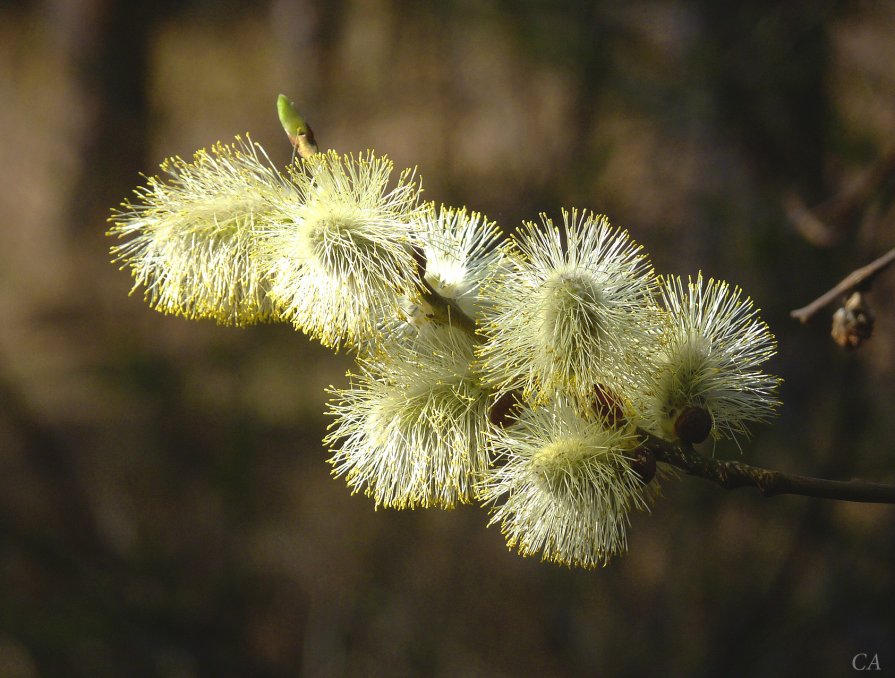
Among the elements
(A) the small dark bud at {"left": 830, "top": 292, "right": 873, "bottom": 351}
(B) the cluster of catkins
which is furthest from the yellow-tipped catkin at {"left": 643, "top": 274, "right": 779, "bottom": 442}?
(A) the small dark bud at {"left": 830, "top": 292, "right": 873, "bottom": 351}

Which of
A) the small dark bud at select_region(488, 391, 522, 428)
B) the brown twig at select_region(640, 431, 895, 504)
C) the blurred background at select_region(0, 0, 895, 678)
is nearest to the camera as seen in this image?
the brown twig at select_region(640, 431, 895, 504)

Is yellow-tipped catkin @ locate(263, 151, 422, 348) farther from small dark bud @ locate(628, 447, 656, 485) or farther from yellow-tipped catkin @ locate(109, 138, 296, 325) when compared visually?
small dark bud @ locate(628, 447, 656, 485)

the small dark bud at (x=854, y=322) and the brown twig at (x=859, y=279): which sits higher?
the brown twig at (x=859, y=279)

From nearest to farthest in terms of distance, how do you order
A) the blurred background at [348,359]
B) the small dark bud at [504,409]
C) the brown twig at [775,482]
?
1. the brown twig at [775,482]
2. the small dark bud at [504,409]
3. the blurred background at [348,359]

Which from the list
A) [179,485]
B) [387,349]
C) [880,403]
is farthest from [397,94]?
[387,349]

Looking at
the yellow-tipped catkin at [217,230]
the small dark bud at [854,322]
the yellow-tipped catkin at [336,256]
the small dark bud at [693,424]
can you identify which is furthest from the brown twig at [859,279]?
the yellow-tipped catkin at [217,230]

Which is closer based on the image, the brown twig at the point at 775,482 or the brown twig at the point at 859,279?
the brown twig at the point at 775,482

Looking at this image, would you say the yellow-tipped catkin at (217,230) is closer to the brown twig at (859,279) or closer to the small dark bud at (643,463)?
the small dark bud at (643,463)

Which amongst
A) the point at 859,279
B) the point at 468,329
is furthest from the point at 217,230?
the point at 859,279
